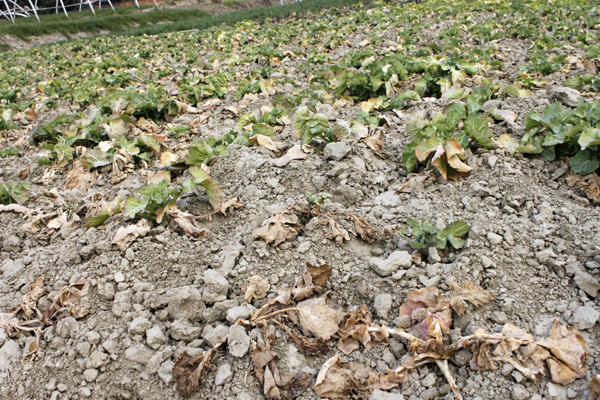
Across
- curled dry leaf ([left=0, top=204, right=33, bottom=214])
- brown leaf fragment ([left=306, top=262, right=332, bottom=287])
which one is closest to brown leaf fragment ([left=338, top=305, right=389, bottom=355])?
brown leaf fragment ([left=306, top=262, right=332, bottom=287])

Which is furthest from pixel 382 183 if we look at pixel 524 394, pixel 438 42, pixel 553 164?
pixel 438 42

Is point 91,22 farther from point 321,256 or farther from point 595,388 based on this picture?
point 595,388

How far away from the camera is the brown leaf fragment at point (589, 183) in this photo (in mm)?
2727

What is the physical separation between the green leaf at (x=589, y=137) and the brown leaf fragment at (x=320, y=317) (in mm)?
1801

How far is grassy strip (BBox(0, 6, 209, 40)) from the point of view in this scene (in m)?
25.2

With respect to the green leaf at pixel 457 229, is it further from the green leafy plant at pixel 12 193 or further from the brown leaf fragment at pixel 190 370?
the green leafy plant at pixel 12 193

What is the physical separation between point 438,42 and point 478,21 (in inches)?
114

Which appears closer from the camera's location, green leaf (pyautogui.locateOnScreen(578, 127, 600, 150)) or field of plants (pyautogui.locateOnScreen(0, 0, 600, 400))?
field of plants (pyautogui.locateOnScreen(0, 0, 600, 400))

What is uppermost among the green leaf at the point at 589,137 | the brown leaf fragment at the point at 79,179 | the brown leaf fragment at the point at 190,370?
the green leaf at the point at 589,137

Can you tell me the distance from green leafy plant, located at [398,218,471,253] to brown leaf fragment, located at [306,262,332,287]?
48 centimetres

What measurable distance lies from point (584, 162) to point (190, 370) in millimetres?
2564

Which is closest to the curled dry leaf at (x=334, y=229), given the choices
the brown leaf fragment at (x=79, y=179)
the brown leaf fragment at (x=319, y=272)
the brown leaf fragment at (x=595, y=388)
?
the brown leaf fragment at (x=319, y=272)

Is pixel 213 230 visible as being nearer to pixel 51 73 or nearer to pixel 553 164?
pixel 553 164

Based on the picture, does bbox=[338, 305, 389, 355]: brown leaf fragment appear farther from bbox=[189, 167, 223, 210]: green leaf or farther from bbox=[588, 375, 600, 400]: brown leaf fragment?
bbox=[189, 167, 223, 210]: green leaf
